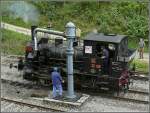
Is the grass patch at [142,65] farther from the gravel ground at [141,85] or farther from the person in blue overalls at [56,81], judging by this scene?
the person in blue overalls at [56,81]

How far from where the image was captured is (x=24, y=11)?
30.5 meters

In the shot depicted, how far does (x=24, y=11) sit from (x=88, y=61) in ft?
54.1

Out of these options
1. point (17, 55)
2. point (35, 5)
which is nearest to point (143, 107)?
point (17, 55)

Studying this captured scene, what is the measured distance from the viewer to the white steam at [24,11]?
3012 centimetres

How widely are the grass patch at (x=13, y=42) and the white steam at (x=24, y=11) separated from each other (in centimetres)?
337

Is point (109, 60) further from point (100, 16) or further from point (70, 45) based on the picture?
point (100, 16)

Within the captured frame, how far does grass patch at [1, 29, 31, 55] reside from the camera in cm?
2317

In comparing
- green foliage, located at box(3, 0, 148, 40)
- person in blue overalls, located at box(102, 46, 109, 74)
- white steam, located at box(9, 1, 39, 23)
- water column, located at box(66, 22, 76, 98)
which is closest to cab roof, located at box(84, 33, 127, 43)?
person in blue overalls, located at box(102, 46, 109, 74)

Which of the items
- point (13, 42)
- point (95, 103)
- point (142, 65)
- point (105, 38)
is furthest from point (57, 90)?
point (13, 42)

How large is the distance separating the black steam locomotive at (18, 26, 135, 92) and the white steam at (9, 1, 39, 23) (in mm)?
13432

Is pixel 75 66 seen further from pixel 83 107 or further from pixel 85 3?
pixel 85 3

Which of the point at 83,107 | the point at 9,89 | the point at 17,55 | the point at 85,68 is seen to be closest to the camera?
the point at 83,107

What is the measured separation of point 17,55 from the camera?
874 inches

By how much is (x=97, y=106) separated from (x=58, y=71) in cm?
266
